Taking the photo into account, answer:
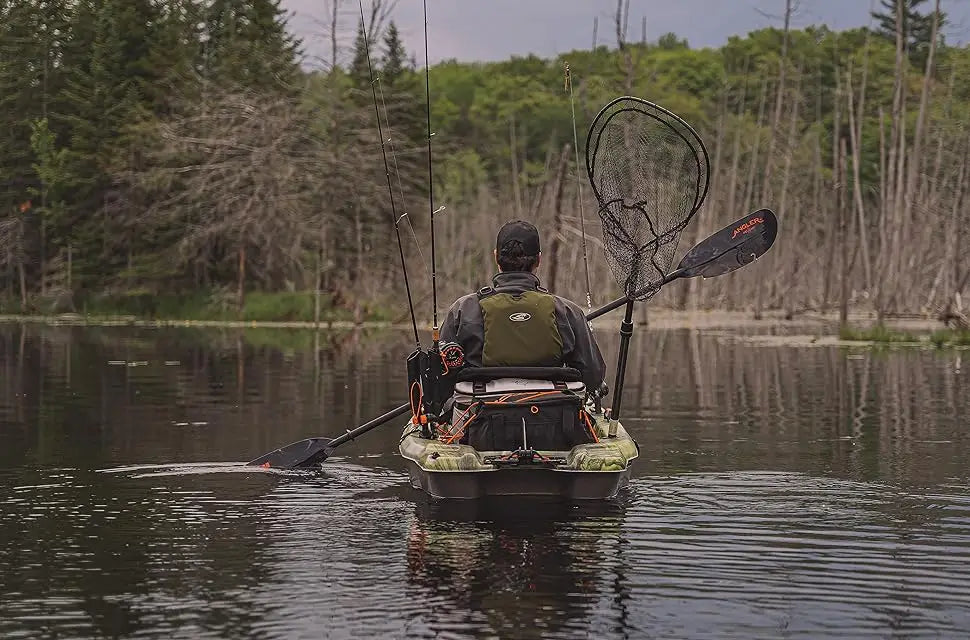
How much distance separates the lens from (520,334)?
Answer: 33.0 ft

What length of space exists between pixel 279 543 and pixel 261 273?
45.2m

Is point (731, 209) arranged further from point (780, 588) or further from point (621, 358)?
point (780, 588)

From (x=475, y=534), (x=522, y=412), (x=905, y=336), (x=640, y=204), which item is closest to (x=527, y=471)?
(x=522, y=412)

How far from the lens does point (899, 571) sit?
795cm

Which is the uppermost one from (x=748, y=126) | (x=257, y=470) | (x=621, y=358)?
(x=748, y=126)

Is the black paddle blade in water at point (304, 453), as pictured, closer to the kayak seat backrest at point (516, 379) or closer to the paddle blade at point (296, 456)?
the paddle blade at point (296, 456)

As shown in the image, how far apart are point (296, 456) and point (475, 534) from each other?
368cm

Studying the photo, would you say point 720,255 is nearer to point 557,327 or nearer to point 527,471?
point 557,327

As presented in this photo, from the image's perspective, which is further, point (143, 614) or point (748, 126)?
point (748, 126)

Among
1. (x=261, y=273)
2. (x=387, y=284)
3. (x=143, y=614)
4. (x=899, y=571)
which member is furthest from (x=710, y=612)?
(x=261, y=273)

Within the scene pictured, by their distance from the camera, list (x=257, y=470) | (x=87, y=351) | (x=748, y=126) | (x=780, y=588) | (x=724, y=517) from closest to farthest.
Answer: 1. (x=780, y=588)
2. (x=724, y=517)
3. (x=257, y=470)
4. (x=87, y=351)
5. (x=748, y=126)

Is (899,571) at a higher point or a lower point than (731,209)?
lower

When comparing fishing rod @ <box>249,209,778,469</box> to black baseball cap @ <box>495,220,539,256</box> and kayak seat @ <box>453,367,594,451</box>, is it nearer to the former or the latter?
black baseball cap @ <box>495,220,539,256</box>

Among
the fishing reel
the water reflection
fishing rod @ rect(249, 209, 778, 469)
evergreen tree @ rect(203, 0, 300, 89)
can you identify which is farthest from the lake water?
evergreen tree @ rect(203, 0, 300, 89)
